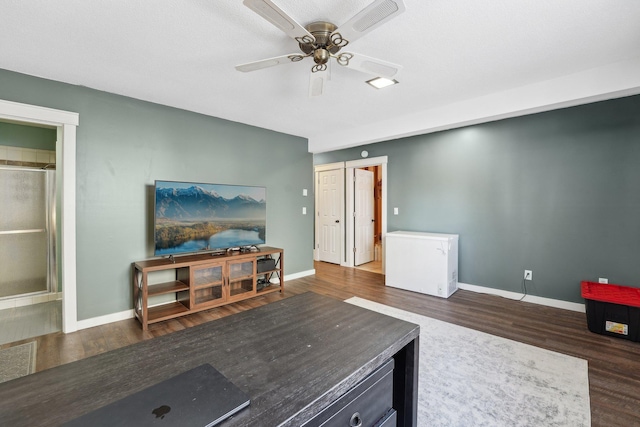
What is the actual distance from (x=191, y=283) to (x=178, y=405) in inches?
109

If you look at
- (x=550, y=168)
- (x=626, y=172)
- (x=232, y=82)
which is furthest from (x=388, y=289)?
(x=232, y=82)

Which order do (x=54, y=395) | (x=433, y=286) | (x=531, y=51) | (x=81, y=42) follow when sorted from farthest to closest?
1. (x=433, y=286)
2. (x=531, y=51)
3. (x=81, y=42)
4. (x=54, y=395)

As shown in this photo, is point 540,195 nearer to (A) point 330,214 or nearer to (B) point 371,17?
(B) point 371,17

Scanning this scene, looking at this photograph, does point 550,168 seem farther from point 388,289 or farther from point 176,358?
point 176,358

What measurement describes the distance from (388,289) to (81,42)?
4.25 m

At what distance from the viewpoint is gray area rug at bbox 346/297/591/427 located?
172 cm

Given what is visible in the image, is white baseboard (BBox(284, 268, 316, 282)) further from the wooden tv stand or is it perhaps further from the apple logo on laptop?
the apple logo on laptop

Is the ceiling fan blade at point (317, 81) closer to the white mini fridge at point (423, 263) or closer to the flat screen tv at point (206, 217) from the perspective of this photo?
the flat screen tv at point (206, 217)

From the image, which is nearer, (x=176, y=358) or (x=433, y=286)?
(x=176, y=358)

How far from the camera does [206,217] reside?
11.6ft

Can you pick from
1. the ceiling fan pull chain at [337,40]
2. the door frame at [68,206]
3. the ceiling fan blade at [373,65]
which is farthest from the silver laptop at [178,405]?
the door frame at [68,206]

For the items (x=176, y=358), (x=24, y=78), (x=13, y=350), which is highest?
(x=24, y=78)

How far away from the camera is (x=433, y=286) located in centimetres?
391

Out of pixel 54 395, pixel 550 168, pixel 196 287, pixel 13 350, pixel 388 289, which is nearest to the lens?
pixel 54 395
